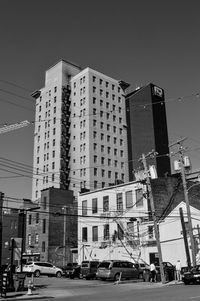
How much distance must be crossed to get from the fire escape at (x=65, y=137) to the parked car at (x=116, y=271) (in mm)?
69601

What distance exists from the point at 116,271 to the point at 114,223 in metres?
14.7

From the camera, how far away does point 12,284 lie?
85.3ft

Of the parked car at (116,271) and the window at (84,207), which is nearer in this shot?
the parked car at (116,271)

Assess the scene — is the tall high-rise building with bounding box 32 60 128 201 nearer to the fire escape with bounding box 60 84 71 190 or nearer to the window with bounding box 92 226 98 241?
the fire escape with bounding box 60 84 71 190

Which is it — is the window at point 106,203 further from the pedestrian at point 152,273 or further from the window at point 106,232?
the pedestrian at point 152,273

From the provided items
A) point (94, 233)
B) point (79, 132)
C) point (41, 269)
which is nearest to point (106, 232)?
point (94, 233)

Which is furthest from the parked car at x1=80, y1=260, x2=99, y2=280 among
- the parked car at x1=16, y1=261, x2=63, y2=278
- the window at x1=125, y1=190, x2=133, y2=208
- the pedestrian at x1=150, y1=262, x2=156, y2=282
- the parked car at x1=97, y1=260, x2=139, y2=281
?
the window at x1=125, y1=190, x2=133, y2=208

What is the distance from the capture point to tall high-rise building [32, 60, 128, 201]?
356 feet

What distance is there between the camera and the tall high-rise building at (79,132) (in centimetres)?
10850

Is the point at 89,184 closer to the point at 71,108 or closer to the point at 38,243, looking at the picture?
the point at 71,108

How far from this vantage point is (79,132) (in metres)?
113

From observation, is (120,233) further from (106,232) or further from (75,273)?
(75,273)

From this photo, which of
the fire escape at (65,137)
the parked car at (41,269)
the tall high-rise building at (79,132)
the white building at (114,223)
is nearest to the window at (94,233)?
the white building at (114,223)

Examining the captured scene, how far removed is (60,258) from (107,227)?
19.5m
